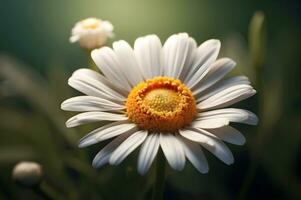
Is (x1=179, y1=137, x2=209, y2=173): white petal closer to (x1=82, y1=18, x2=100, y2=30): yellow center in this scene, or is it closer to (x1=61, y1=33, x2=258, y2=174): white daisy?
(x1=61, y1=33, x2=258, y2=174): white daisy

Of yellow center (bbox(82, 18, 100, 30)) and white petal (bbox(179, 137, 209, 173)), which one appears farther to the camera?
yellow center (bbox(82, 18, 100, 30))

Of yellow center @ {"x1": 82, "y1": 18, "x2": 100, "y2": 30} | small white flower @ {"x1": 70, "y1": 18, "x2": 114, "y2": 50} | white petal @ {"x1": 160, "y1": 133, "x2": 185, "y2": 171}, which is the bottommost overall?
white petal @ {"x1": 160, "y1": 133, "x2": 185, "y2": 171}

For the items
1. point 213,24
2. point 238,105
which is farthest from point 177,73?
point 213,24

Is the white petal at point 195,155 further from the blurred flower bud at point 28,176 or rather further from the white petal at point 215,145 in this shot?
the blurred flower bud at point 28,176

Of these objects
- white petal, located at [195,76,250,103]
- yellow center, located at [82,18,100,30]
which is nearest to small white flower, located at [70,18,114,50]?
yellow center, located at [82,18,100,30]

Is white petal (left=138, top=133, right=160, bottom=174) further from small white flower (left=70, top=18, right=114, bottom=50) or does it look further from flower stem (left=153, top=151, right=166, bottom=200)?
small white flower (left=70, top=18, right=114, bottom=50)

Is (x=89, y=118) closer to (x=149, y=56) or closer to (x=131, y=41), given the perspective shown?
(x=149, y=56)

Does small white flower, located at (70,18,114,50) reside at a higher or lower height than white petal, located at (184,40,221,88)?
higher
